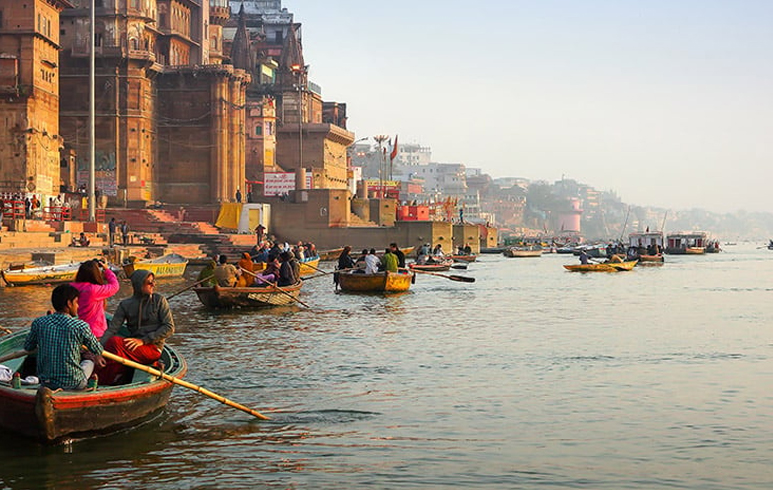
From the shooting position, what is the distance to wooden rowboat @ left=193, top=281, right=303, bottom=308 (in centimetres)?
2739

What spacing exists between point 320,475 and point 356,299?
907 inches

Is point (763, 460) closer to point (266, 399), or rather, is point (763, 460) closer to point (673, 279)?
point (266, 399)

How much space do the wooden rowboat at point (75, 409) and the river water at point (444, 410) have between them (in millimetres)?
231

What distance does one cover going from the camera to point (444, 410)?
558 inches

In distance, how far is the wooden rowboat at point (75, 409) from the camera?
10828 mm

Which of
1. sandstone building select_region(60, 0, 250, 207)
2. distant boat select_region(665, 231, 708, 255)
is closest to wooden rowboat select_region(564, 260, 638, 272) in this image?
sandstone building select_region(60, 0, 250, 207)

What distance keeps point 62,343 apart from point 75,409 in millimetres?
Answer: 684

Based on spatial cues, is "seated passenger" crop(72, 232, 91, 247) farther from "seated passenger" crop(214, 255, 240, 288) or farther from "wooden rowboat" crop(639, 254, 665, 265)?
"wooden rowboat" crop(639, 254, 665, 265)

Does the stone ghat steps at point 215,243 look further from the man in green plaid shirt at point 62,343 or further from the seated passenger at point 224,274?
the man in green plaid shirt at point 62,343

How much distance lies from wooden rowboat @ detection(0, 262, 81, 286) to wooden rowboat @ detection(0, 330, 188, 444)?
83.9 feet

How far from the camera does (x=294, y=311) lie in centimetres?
2884

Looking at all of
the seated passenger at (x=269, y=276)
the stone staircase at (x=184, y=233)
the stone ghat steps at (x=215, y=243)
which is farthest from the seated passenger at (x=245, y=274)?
the stone ghat steps at (x=215, y=243)

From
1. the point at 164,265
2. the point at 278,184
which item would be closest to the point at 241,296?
the point at 164,265

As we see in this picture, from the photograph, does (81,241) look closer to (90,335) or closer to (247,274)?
(247,274)
